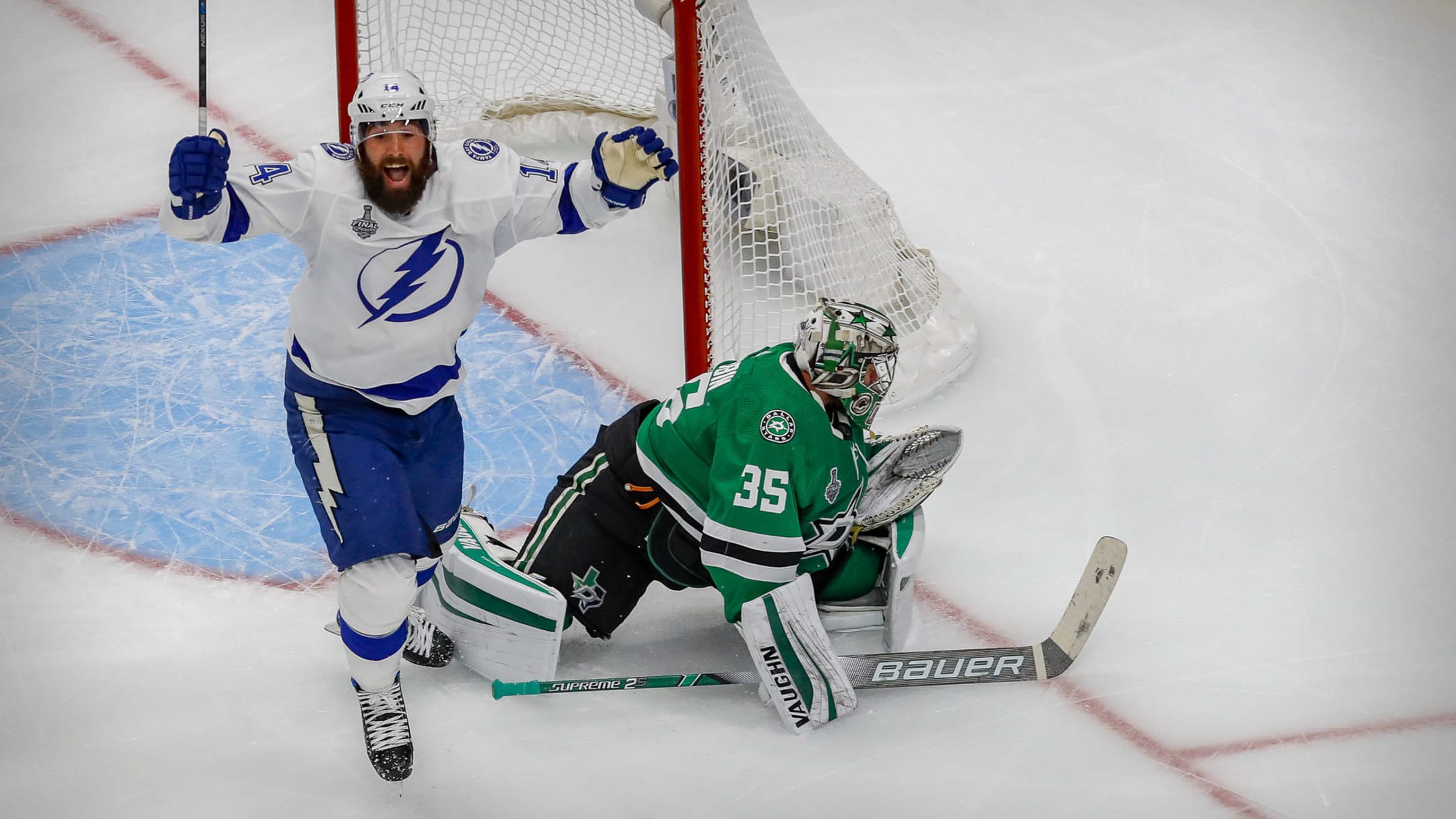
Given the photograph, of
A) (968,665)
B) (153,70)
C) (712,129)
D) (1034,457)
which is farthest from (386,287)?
(153,70)

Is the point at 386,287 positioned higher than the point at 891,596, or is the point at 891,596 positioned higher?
the point at 386,287

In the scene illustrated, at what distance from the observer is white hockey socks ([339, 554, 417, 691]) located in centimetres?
281

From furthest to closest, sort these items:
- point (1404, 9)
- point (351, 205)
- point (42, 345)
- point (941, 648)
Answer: point (1404, 9), point (42, 345), point (941, 648), point (351, 205)

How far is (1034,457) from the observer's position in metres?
4.04

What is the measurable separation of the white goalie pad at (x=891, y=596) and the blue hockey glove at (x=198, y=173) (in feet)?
4.92

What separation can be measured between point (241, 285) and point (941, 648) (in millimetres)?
2442

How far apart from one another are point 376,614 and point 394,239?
68 cm

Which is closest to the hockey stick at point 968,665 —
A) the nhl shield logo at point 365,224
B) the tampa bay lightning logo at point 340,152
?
the nhl shield logo at point 365,224

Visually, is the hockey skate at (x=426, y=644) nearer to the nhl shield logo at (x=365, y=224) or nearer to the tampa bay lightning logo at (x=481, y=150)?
the nhl shield logo at (x=365, y=224)

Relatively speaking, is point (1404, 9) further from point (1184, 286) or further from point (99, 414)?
point (99, 414)

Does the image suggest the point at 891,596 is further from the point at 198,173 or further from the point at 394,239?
the point at 198,173

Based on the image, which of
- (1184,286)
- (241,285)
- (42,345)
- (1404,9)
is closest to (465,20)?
(241,285)

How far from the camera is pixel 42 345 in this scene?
4254 millimetres

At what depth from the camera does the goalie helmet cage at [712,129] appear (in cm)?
363
